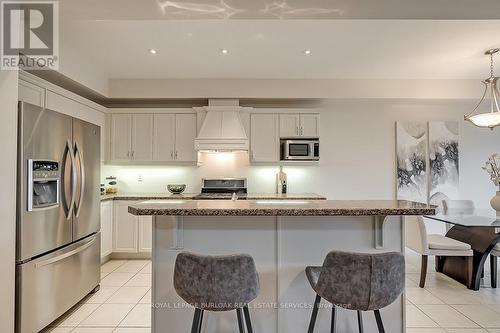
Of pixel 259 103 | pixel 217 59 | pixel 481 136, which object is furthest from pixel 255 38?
pixel 481 136

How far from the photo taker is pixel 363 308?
1.52 metres

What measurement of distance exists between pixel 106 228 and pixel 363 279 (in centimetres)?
369

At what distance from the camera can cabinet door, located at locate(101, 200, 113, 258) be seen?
4000mm

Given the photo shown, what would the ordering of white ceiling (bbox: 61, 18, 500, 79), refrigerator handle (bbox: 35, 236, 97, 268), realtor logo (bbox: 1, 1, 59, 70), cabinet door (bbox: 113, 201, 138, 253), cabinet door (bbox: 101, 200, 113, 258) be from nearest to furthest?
realtor logo (bbox: 1, 1, 59, 70) → refrigerator handle (bbox: 35, 236, 97, 268) → white ceiling (bbox: 61, 18, 500, 79) → cabinet door (bbox: 101, 200, 113, 258) → cabinet door (bbox: 113, 201, 138, 253)

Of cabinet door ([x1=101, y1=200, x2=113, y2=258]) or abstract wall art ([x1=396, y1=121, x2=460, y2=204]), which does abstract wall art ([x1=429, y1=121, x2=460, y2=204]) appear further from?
cabinet door ([x1=101, y1=200, x2=113, y2=258])

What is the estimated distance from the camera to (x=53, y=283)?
7.88 feet

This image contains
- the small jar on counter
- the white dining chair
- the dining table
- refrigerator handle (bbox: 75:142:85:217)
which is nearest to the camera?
refrigerator handle (bbox: 75:142:85:217)

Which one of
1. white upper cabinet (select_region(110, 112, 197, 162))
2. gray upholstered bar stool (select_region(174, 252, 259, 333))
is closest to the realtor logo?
white upper cabinet (select_region(110, 112, 197, 162))

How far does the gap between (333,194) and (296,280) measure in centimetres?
311

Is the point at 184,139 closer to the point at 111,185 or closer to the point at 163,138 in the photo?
the point at 163,138

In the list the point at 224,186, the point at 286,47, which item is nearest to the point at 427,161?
the point at 286,47

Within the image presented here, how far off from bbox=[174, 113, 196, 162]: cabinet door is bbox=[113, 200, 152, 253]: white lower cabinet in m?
1.02

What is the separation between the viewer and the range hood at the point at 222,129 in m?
4.32

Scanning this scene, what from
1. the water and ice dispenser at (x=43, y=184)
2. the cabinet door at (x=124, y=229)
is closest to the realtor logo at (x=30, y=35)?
the water and ice dispenser at (x=43, y=184)
